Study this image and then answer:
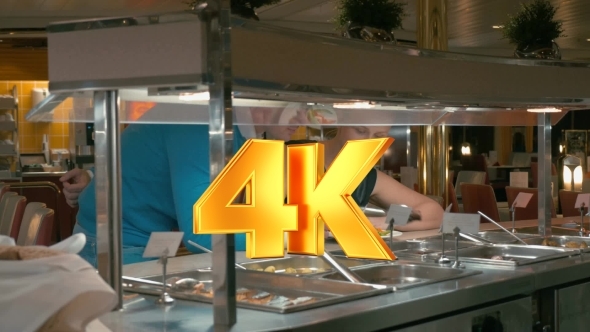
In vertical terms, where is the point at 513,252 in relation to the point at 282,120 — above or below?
below

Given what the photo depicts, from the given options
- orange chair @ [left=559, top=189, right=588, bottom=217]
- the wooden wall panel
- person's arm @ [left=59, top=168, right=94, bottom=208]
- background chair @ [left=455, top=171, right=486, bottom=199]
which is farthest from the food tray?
the wooden wall panel

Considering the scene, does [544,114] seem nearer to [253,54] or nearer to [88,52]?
[253,54]

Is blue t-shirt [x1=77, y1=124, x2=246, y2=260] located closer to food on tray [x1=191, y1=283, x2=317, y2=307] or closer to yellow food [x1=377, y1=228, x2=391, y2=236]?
food on tray [x1=191, y1=283, x2=317, y2=307]

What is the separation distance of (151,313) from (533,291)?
119cm

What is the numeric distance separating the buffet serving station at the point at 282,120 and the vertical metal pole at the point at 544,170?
0.38m

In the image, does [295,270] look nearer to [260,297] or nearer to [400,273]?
[400,273]

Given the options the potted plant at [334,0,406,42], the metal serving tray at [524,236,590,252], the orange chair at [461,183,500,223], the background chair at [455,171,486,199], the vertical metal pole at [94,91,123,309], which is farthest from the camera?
the background chair at [455,171,486,199]

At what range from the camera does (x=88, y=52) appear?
185cm

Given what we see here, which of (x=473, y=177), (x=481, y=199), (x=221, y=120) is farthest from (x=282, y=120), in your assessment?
(x=473, y=177)

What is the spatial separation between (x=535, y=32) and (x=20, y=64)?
33.8ft

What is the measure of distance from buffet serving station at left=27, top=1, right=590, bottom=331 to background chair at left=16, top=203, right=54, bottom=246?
108cm

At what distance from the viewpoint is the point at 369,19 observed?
2641 mm

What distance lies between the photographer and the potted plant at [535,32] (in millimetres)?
3096

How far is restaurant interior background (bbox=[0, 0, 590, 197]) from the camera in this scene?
400 inches
